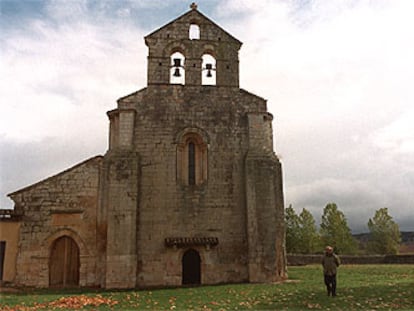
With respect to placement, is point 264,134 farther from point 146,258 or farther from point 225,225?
point 146,258

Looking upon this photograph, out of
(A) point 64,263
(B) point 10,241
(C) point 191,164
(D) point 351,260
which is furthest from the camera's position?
(D) point 351,260

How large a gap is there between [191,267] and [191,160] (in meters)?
4.85

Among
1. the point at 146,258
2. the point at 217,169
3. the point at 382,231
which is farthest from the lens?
the point at 382,231

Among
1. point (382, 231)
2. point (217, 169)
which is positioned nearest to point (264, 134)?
point (217, 169)

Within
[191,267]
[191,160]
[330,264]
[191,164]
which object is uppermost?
[191,160]

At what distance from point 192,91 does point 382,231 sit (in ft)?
103

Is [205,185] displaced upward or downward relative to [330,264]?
upward

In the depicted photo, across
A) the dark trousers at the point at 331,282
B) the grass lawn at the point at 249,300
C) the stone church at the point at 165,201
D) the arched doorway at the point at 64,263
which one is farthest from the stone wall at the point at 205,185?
the dark trousers at the point at 331,282

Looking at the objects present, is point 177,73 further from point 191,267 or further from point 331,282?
point 331,282

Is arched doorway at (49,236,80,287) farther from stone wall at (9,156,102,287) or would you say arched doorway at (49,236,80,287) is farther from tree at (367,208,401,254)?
tree at (367,208,401,254)

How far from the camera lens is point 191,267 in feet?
62.5

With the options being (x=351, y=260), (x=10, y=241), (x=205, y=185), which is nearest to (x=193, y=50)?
(x=205, y=185)

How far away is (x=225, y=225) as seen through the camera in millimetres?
18266

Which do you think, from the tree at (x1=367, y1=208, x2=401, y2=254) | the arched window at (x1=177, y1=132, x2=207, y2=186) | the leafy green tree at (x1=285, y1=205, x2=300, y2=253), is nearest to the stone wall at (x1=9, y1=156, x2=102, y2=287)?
the arched window at (x1=177, y1=132, x2=207, y2=186)
